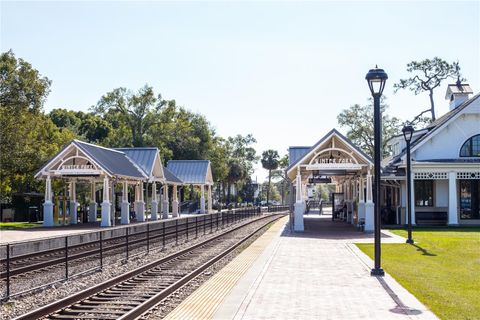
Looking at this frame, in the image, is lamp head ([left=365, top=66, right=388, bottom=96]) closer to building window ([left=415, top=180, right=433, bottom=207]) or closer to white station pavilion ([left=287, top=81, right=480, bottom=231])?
white station pavilion ([left=287, top=81, right=480, bottom=231])

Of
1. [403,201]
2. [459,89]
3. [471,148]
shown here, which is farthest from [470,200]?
[459,89]

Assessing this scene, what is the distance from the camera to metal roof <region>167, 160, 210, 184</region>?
2283 inches

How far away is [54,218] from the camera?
38.2 meters

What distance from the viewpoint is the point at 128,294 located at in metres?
12.6

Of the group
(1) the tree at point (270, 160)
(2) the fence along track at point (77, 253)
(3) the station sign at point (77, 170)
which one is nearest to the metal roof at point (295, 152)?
(2) the fence along track at point (77, 253)

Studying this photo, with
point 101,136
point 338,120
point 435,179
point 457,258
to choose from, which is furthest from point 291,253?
point 101,136

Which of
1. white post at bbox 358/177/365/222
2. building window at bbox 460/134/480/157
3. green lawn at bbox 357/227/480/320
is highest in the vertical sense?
building window at bbox 460/134/480/157

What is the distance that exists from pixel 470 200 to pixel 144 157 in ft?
75.1

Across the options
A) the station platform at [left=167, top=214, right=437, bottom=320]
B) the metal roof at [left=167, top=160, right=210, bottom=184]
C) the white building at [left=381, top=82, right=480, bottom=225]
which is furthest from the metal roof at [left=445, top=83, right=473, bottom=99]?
the station platform at [left=167, top=214, right=437, bottom=320]

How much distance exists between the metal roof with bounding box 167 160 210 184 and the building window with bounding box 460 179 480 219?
27210 millimetres

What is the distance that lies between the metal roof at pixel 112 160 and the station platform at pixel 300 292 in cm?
1901

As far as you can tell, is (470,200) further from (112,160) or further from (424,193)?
(112,160)

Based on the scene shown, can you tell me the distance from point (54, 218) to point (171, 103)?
4187cm

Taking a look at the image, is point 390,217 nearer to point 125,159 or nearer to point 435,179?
point 435,179
